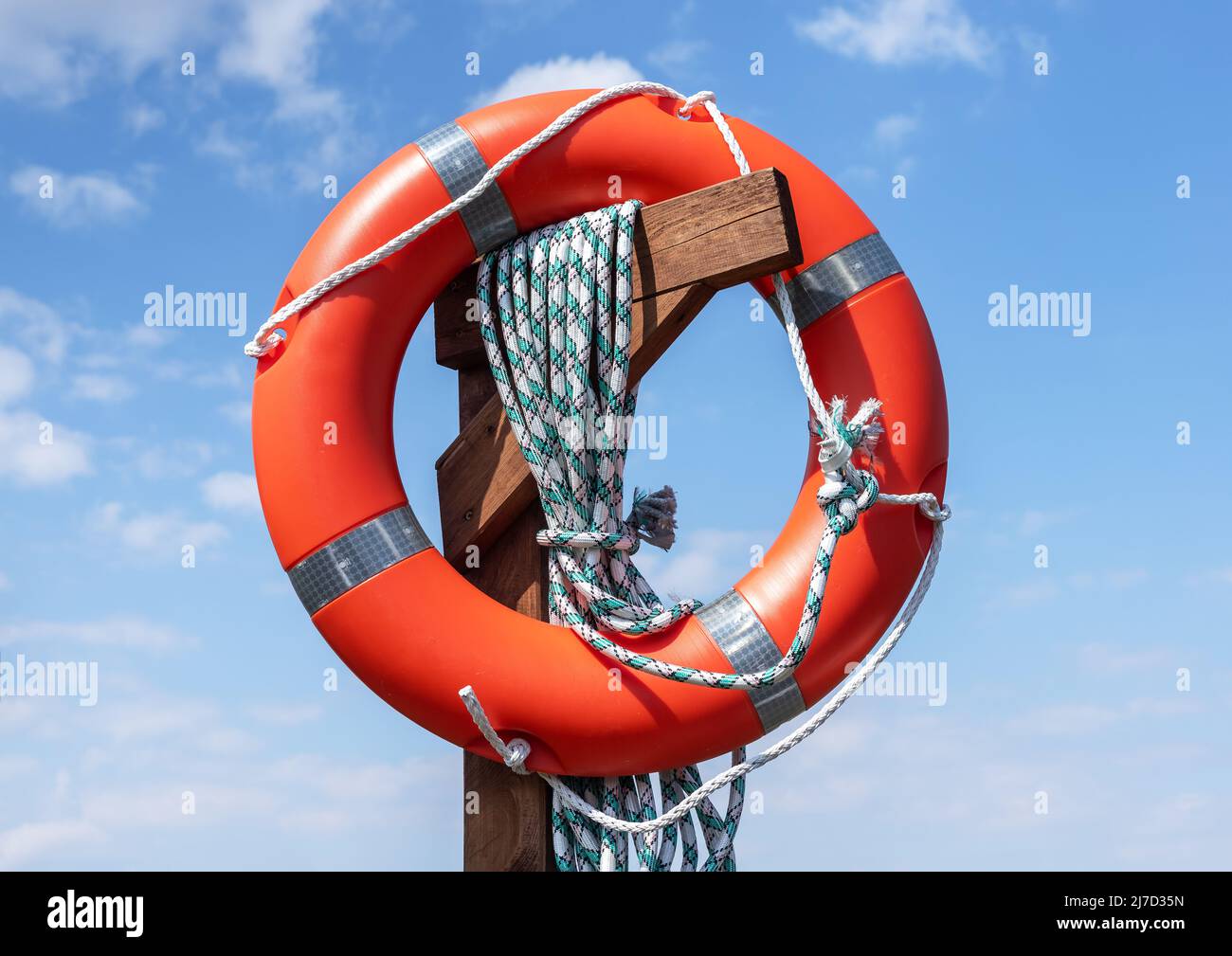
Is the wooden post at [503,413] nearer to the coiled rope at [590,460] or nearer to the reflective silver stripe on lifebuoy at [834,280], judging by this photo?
the coiled rope at [590,460]

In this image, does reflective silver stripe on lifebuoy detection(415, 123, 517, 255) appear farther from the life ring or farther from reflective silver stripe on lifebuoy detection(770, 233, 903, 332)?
reflective silver stripe on lifebuoy detection(770, 233, 903, 332)

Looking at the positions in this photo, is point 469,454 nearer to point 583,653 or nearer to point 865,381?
point 583,653

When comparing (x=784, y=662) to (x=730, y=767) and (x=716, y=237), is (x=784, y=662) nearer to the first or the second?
(x=730, y=767)

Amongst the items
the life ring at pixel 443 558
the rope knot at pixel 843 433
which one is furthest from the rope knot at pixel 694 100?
the rope knot at pixel 843 433

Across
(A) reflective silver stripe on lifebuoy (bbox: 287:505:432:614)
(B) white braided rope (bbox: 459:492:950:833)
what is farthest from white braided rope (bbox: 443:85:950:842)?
(A) reflective silver stripe on lifebuoy (bbox: 287:505:432:614)

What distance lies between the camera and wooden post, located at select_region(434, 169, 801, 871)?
2.25 m

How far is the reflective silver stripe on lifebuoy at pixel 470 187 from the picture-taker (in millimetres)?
2423

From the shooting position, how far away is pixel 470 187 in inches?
96.0

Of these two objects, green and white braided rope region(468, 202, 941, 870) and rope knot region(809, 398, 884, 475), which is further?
green and white braided rope region(468, 202, 941, 870)
